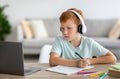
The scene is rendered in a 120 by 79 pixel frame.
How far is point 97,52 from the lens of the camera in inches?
76.8

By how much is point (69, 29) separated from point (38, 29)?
3.35m

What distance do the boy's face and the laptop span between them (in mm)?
386

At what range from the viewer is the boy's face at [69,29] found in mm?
1846

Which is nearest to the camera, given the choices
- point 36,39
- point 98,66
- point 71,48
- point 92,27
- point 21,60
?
point 21,60

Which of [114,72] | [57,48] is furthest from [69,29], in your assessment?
[114,72]

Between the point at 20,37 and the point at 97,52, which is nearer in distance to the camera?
the point at 97,52

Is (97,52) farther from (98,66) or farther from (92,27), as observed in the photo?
(92,27)

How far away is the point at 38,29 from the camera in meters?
5.18

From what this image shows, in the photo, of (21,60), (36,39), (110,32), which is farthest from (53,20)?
(21,60)

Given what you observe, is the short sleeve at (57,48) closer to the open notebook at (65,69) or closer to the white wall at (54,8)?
the open notebook at (65,69)

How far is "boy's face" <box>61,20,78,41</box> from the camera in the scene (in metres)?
1.85

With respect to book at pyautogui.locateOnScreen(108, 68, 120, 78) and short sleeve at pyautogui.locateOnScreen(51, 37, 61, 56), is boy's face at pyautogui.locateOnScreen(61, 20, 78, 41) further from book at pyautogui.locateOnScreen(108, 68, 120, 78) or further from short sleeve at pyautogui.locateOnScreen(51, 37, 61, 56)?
book at pyautogui.locateOnScreen(108, 68, 120, 78)

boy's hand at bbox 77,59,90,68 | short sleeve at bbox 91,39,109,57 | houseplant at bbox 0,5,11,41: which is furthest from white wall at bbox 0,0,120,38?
boy's hand at bbox 77,59,90,68

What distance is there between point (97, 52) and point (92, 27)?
345cm
